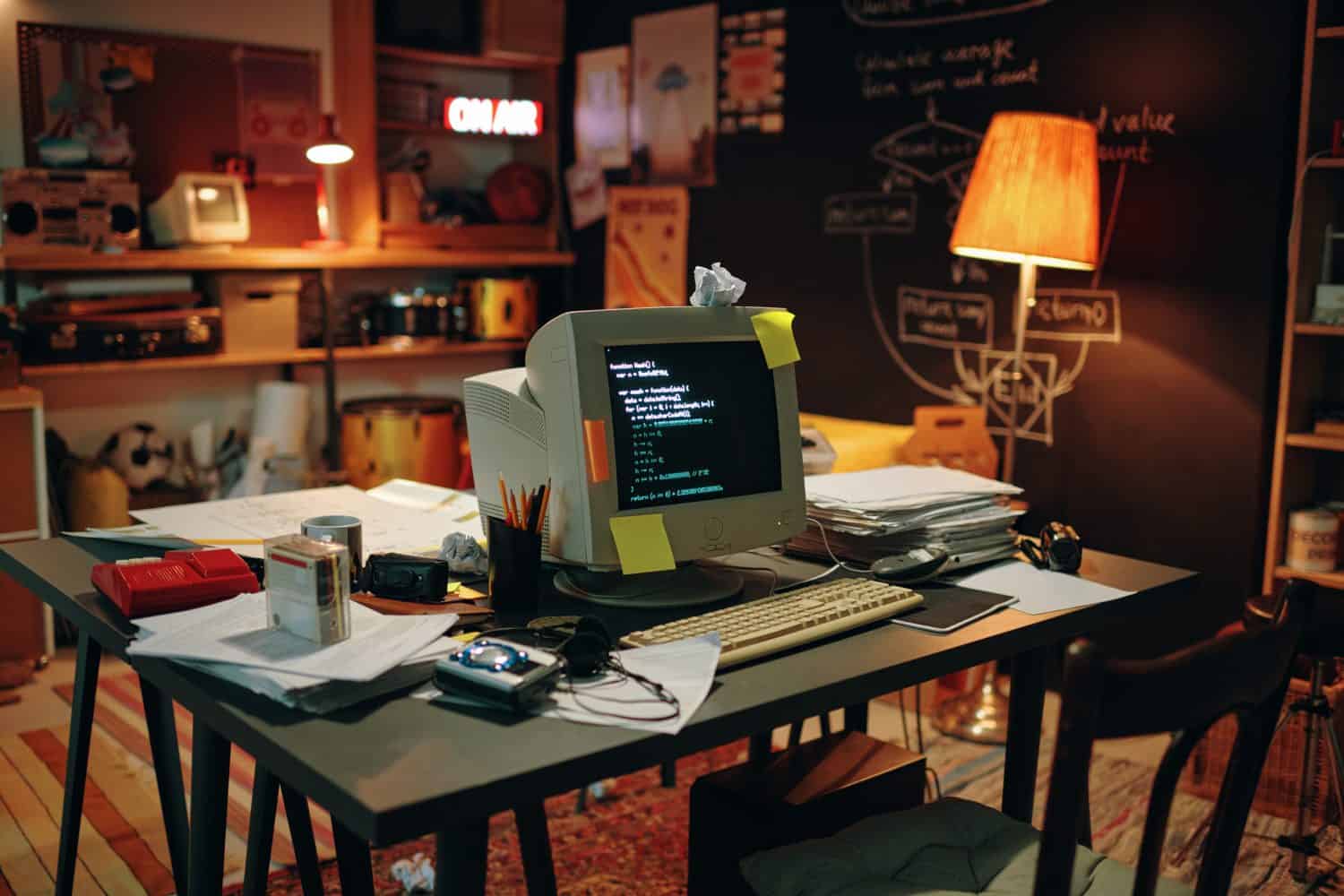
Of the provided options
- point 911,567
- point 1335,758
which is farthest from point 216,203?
point 1335,758

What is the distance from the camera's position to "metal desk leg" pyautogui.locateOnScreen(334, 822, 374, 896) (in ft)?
6.22

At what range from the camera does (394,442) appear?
4.67m

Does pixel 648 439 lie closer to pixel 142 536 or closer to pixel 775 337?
pixel 775 337

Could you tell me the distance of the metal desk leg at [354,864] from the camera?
1896mm

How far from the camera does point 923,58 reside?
399 cm

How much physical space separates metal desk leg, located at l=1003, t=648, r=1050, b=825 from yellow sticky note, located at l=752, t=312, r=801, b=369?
597 mm

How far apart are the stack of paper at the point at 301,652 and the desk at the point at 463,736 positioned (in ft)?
0.08

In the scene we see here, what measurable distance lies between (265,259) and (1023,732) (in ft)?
10.7

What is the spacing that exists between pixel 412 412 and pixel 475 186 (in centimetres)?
130

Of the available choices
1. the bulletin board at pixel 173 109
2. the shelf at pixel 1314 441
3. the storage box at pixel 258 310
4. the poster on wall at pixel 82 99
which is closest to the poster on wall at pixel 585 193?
the bulletin board at pixel 173 109

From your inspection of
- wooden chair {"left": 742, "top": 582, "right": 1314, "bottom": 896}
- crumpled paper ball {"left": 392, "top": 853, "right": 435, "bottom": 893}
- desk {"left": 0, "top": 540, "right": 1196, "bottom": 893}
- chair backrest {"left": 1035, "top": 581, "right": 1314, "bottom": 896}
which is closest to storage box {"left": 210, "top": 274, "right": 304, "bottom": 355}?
crumpled paper ball {"left": 392, "top": 853, "right": 435, "bottom": 893}

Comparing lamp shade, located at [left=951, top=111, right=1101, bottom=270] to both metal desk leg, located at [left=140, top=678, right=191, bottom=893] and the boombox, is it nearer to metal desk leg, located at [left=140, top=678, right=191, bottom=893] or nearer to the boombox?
metal desk leg, located at [left=140, top=678, right=191, bottom=893]

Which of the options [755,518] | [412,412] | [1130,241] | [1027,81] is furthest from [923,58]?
[755,518]

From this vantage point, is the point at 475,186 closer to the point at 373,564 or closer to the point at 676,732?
the point at 373,564
